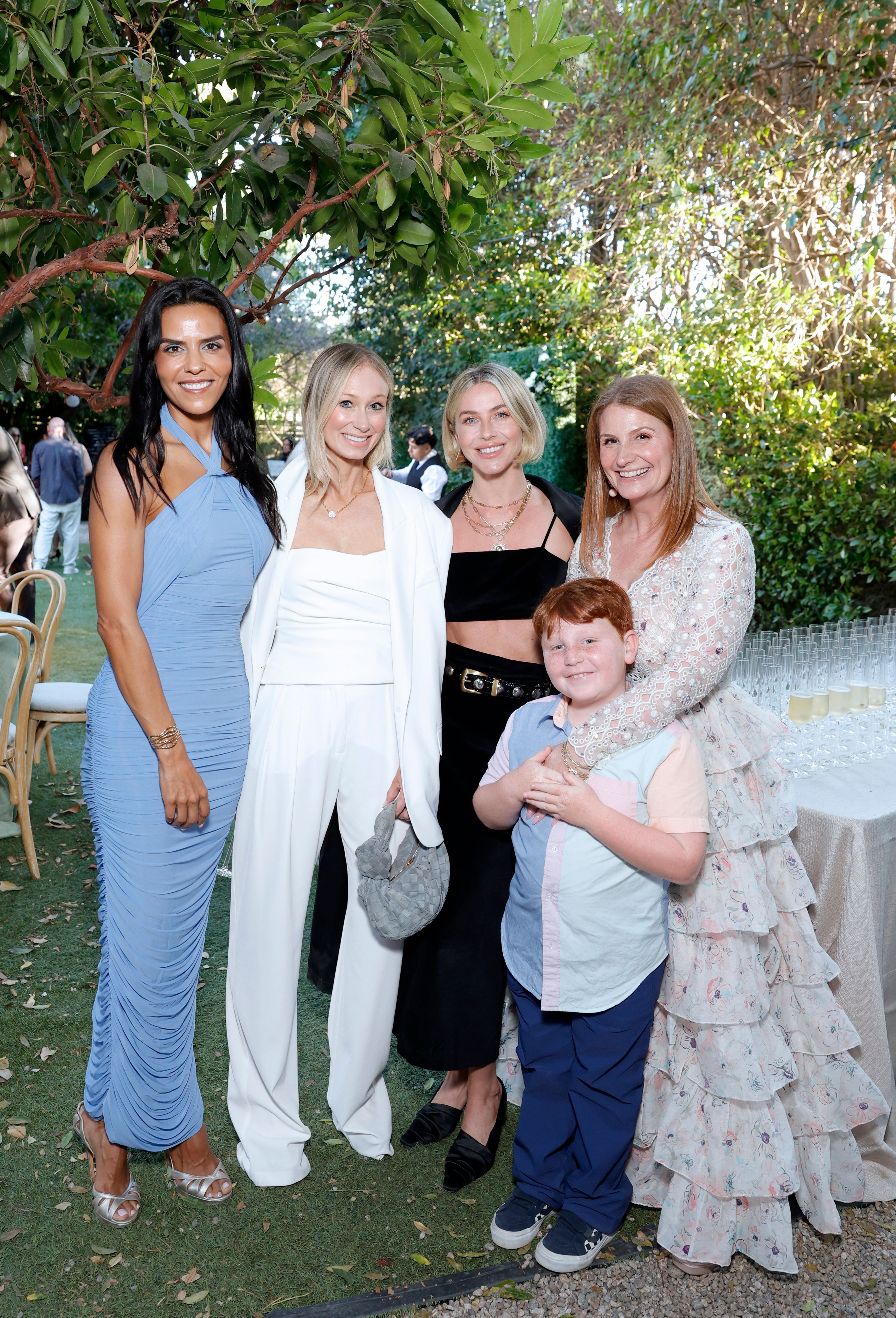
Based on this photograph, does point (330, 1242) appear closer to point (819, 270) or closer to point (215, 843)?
point (215, 843)

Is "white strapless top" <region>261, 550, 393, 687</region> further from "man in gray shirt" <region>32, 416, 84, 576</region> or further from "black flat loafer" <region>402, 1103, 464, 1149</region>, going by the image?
"man in gray shirt" <region>32, 416, 84, 576</region>

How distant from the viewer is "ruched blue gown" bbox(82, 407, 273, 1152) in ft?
7.07

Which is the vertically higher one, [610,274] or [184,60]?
[610,274]

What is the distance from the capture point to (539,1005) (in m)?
2.32

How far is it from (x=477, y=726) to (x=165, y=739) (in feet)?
2.73

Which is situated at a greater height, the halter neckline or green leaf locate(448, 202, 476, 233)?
green leaf locate(448, 202, 476, 233)

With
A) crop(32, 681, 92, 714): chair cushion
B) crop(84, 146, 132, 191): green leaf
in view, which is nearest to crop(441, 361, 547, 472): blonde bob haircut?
crop(84, 146, 132, 191): green leaf

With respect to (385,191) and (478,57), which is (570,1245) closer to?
(385,191)

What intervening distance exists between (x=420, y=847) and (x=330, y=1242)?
94 centimetres

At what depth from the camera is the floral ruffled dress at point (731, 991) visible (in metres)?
2.21

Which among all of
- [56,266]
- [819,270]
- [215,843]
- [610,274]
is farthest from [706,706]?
[610,274]

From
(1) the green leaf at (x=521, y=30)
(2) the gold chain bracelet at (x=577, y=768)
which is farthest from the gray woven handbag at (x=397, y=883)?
(1) the green leaf at (x=521, y=30)

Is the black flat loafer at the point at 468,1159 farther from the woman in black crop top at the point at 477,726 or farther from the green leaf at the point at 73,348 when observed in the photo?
the green leaf at the point at 73,348

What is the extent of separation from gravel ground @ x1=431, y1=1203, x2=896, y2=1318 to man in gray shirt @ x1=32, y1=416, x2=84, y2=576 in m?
11.2
